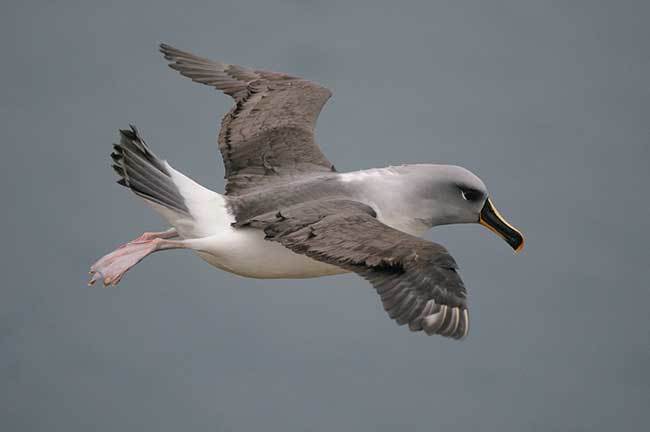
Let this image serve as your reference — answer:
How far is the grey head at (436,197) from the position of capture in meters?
9.09

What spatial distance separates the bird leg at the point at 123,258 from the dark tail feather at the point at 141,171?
0.28 meters

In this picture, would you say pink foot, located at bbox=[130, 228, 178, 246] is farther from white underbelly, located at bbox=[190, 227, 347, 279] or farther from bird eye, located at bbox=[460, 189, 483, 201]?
bird eye, located at bbox=[460, 189, 483, 201]

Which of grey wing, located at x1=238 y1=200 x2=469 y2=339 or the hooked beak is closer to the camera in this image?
grey wing, located at x1=238 y1=200 x2=469 y2=339

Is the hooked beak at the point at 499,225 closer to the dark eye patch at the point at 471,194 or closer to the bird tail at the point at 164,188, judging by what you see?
the dark eye patch at the point at 471,194

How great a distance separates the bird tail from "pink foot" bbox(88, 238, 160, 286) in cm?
28

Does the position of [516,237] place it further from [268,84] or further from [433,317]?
[268,84]

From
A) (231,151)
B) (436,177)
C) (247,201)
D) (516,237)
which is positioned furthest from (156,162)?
(516,237)

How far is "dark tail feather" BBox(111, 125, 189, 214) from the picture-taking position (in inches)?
337

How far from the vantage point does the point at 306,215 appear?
844 cm

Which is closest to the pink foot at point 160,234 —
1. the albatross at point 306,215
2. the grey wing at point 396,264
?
the albatross at point 306,215

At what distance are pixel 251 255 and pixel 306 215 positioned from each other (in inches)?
21.5

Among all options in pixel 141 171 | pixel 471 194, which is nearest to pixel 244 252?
pixel 141 171

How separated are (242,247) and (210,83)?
2.80m

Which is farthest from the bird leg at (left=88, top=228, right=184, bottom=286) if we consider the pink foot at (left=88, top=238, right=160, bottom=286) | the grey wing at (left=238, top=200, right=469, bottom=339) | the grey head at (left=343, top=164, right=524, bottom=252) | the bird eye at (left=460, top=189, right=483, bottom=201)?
the bird eye at (left=460, top=189, right=483, bottom=201)
